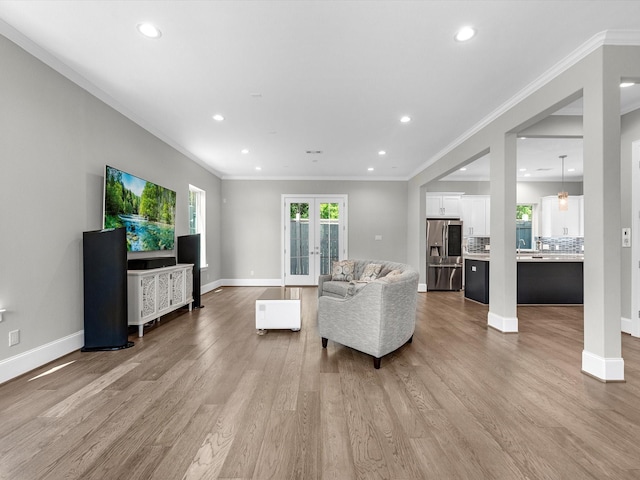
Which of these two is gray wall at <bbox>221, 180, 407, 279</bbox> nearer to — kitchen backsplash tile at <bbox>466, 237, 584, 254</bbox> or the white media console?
kitchen backsplash tile at <bbox>466, 237, 584, 254</bbox>

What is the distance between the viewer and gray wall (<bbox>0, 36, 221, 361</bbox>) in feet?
8.33

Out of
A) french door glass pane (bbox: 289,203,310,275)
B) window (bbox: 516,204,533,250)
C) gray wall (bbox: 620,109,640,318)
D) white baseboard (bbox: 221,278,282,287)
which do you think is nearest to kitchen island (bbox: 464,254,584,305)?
gray wall (bbox: 620,109,640,318)

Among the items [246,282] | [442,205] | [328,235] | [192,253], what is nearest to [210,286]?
[246,282]

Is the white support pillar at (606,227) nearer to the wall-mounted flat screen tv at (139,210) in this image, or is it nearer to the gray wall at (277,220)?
the wall-mounted flat screen tv at (139,210)

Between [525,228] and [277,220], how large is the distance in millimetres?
6836

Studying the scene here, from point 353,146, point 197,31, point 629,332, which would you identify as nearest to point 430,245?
point 353,146

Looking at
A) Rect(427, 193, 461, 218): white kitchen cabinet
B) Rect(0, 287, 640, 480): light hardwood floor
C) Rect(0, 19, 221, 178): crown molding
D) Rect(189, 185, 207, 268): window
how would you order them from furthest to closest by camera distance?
Rect(427, 193, 461, 218): white kitchen cabinet, Rect(189, 185, 207, 268): window, Rect(0, 19, 221, 178): crown molding, Rect(0, 287, 640, 480): light hardwood floor

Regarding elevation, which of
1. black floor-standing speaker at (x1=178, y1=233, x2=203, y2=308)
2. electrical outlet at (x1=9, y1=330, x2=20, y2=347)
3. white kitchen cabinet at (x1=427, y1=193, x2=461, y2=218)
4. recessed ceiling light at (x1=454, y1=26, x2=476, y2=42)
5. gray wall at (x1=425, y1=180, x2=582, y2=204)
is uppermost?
recessed ceiling light at (x1=454, y1=26, x2=476, y2=42)

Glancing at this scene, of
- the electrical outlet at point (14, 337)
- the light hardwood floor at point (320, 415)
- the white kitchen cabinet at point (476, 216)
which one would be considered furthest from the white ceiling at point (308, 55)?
the white kitchen cabinet at point (476, 216)

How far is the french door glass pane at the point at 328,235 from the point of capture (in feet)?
26.7

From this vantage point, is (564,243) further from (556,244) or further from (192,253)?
(192,253)

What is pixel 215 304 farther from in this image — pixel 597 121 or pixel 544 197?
pixel 544 197

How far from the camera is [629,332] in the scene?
150 inches

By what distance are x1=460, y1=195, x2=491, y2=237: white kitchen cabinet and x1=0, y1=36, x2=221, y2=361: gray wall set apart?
7.73 meters
